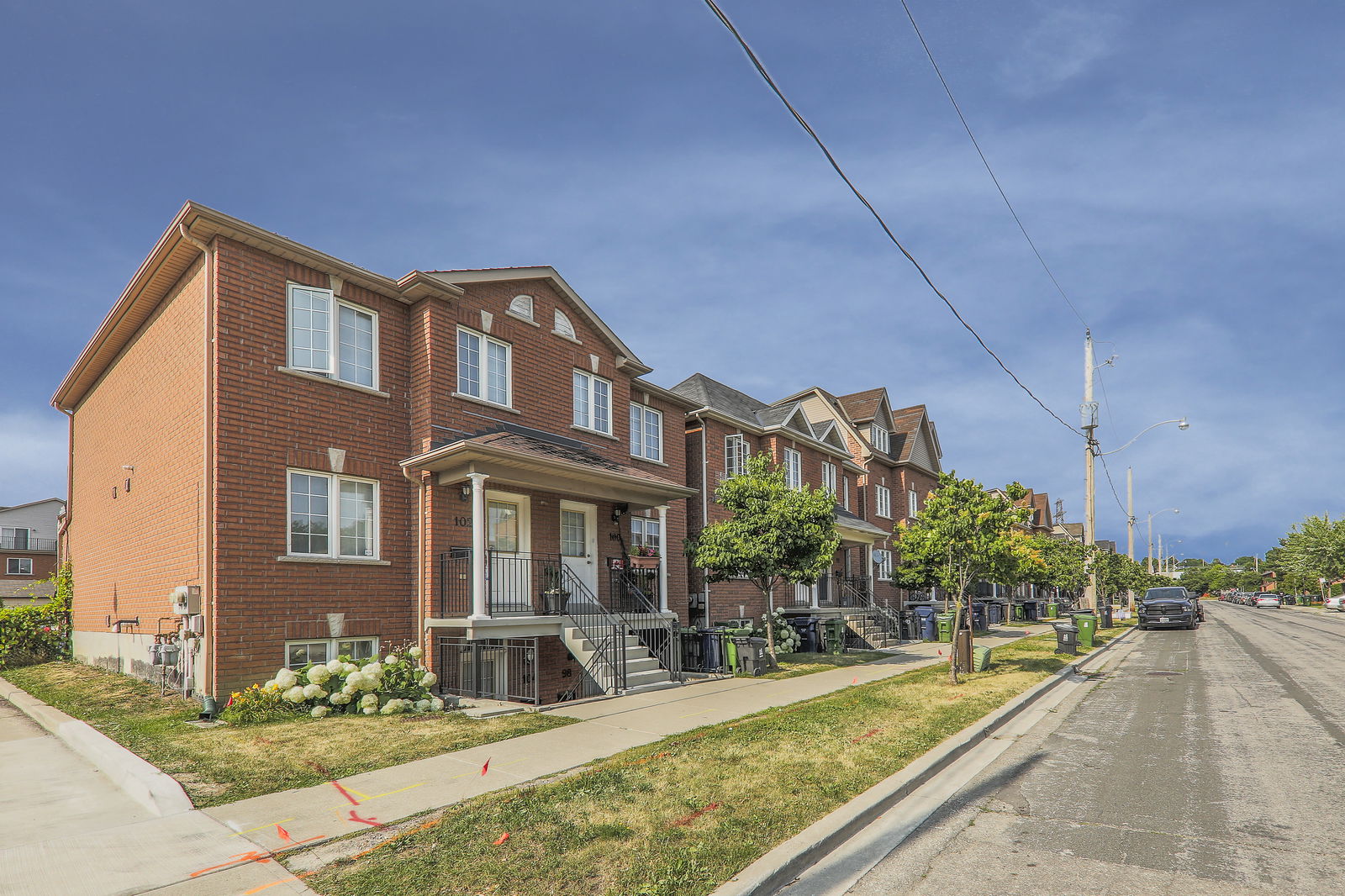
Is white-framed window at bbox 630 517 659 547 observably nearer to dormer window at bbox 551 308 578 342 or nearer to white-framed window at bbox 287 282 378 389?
dormer window at bbox 551 308 578 342

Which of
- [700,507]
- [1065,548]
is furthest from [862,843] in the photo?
[1065,548]

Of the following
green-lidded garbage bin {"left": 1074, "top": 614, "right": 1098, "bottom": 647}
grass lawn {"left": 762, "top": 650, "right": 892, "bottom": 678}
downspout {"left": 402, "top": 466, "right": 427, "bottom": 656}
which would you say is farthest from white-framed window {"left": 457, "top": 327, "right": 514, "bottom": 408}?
green-lidded garbage bin {"left": 1074, "top": 614, "right": 1098, "bottom": 647}

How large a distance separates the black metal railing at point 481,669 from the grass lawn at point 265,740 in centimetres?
192

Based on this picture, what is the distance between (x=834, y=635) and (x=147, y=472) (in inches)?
681

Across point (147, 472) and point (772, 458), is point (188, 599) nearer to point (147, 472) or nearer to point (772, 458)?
point (147, 472)

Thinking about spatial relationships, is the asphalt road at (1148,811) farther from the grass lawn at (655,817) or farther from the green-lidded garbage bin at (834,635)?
the green-lidded garbage bin at (834,635)

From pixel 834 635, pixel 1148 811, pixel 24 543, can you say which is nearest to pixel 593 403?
pixel 834 635

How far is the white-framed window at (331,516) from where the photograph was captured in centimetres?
1254

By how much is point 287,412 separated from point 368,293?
267 centimetres

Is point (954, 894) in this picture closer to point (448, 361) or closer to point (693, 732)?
point (693, 732)

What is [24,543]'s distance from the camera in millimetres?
52531

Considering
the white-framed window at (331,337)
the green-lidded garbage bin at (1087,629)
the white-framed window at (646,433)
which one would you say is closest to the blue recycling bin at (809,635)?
the white-framed window at (646,433)

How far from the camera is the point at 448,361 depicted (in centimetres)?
1452

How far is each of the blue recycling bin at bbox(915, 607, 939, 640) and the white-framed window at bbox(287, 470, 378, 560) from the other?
2090 cm
